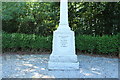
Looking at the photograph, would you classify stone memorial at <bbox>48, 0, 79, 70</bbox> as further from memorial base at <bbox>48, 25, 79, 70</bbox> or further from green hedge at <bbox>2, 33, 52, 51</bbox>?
green hedge at <bbox>2, 33, 52, 51</bbox>

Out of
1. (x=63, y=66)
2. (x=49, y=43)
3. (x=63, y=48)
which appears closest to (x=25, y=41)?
(x=49, y=43)

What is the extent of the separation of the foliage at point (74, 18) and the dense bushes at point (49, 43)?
157 centimetres

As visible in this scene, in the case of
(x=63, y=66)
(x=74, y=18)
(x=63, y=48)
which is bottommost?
(x=63, y=66)

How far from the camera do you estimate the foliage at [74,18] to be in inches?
360

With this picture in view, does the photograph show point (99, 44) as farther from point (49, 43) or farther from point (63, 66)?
point (63, 66)

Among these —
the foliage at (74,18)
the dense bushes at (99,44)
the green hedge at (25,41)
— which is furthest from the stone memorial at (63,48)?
the foliage at (74,18)

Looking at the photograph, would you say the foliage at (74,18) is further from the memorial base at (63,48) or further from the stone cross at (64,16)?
the memorial base at (63,48)

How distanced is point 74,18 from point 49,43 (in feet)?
10.6

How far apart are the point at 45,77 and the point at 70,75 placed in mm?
785

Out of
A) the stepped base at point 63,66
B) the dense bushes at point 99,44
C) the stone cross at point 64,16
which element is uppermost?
the stone cross at point 64,16

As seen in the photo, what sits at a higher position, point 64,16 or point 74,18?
point 74,18

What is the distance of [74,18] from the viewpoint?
9.84 meters

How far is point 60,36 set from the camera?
4922 mm

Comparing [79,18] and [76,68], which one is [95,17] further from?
[76,68]
